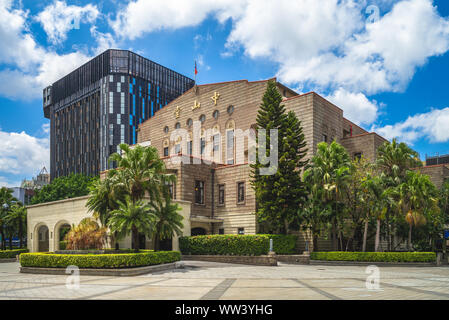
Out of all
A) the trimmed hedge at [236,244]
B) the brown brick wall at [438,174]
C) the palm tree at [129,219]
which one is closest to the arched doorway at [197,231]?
the trimmed hedge at [236,244]

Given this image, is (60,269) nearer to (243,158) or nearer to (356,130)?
(243,158)

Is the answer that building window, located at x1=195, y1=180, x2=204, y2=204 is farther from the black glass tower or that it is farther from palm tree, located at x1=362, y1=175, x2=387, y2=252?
the black glass tower

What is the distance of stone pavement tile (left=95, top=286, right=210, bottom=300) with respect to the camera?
493 inches

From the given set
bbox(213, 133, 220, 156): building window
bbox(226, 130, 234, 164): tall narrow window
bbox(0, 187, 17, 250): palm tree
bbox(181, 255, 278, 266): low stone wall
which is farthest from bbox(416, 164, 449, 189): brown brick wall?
bbox(0, 187, 17, 250): palm tree

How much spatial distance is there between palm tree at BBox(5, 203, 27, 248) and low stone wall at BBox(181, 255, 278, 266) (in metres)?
18.9

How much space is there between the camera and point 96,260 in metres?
20.8

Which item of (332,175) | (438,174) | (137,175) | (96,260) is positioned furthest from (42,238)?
(438,174)

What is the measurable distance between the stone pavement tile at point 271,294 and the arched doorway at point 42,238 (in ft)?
99.0

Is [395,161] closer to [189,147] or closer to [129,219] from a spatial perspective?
[129,219]

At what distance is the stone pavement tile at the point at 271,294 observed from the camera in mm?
12227

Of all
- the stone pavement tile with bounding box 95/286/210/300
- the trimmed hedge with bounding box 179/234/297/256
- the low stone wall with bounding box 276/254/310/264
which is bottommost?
the low stone wall with bounding box 276/254/310/264

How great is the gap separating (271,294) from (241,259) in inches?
630
